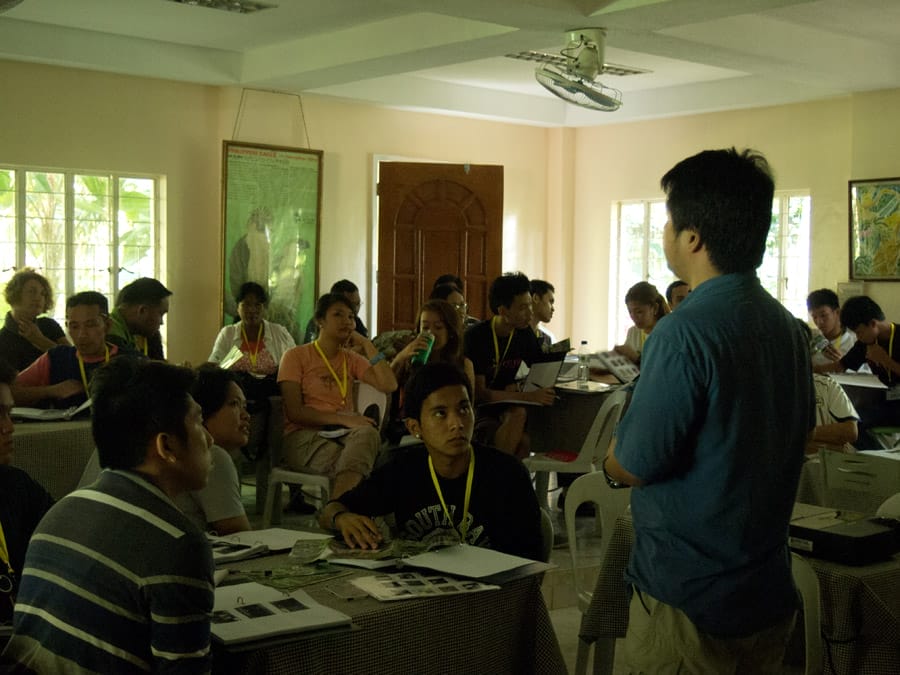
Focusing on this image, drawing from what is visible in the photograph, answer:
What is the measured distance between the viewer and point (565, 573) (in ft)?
16.9

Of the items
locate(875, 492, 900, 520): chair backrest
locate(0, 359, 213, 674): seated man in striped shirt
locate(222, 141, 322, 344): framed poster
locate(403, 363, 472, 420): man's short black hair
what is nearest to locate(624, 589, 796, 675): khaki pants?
locate(0, 359, 213, 674): seated man in striped shirt

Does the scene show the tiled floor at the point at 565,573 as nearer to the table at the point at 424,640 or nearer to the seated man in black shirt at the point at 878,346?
the table at the point at 424,640

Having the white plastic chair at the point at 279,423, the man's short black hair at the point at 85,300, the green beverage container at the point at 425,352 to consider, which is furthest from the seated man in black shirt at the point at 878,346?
the man's short black hair at the point at 85,300

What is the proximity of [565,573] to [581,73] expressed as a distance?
2700 mm

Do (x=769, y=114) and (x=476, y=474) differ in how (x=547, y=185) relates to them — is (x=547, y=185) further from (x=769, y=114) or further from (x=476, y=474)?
(x=476, y=474)

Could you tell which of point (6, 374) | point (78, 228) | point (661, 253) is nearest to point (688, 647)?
point (6, 374)

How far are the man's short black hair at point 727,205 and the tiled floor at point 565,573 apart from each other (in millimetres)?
1895

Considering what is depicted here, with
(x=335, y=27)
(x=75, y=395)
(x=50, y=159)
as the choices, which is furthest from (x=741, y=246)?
(x=50, y=159)

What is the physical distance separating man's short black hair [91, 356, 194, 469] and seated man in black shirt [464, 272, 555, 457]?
391 cm

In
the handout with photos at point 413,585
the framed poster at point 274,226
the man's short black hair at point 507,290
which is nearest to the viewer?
the handout with photos at point 413,585

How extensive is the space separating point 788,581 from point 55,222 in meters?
7.13

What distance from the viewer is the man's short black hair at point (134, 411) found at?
1.93 metres

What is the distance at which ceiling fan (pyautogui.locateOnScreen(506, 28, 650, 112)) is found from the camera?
225 inches

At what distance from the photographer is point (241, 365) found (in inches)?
277
